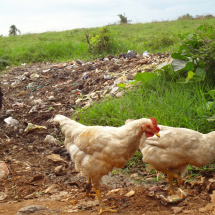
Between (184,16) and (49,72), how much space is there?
54.1ft

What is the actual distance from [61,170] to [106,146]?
1.56 m

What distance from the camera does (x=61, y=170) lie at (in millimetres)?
4109

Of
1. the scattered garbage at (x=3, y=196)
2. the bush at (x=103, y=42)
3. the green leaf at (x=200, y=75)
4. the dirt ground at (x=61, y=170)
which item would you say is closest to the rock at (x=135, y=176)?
the dirt ground at (x=61, y=170)

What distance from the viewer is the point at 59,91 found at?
7762 millimetres

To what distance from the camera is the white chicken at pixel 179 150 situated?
299cm

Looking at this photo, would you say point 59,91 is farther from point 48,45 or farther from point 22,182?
point 48,45

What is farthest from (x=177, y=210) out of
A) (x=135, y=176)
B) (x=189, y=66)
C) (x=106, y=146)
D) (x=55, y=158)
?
(x=189, y=66)

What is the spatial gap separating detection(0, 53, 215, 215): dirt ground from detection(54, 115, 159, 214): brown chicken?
0.45 meters

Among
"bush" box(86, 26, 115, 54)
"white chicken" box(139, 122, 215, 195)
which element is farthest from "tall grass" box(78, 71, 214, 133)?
"bush" box(86, 26, 115, 54)

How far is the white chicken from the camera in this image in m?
2.99

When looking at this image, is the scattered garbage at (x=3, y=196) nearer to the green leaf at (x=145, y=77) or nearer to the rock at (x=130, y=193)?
the rock at (x=130, y=193)

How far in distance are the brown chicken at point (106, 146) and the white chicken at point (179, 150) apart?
16.2 inches

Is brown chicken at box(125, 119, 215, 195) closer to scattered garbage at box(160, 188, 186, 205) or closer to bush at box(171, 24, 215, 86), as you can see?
scattered garbage at box(160, 188, 186, 205)

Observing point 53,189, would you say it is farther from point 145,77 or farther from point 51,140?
point 145,77
